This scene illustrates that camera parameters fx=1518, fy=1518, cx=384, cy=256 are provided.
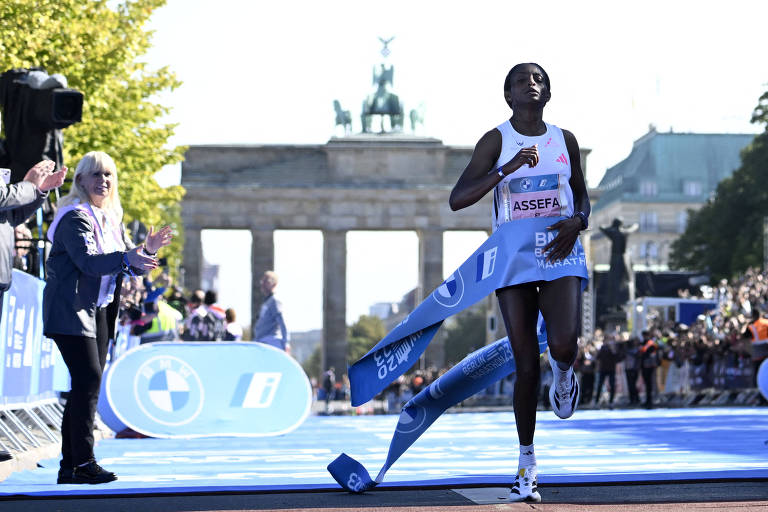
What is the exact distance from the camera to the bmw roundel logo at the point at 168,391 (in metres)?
14.2

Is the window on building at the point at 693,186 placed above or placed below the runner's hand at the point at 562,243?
above

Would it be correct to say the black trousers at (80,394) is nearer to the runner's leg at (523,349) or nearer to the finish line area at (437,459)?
the finish line area at (437,459)

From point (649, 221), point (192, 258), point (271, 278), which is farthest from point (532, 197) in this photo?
point (649, 221)

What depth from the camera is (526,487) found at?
22.0 feet

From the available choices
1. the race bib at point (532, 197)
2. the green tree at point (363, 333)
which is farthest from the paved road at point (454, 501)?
the green tree at point (363, 333)

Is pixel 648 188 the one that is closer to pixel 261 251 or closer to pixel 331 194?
pixel 331 194

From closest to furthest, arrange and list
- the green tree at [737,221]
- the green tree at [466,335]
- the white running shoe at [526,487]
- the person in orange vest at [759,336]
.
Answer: the white running shoe at [526,487] < the person in orange vest at [759,336] < the green tree at [737,221] < the green tree at [466,335]

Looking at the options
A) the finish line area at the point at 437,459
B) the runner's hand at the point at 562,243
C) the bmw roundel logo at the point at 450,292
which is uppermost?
the runner's hand at the point at 562,243

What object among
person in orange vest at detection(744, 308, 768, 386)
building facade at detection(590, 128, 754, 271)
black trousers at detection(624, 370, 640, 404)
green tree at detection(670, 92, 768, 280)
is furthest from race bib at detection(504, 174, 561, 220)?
building facade at detection(590, 128, 754, 271)

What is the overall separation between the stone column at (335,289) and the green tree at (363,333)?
88.0m

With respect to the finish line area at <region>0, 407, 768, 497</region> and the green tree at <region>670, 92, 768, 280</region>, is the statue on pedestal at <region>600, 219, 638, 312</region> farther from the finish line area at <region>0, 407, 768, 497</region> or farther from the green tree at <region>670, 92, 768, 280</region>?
the finish line area at <region>0, 407, 768, 497</region>

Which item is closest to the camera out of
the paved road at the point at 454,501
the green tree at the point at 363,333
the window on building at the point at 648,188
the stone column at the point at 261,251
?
the paved road at the point at 454,501

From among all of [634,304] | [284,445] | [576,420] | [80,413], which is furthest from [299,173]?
[80,413]

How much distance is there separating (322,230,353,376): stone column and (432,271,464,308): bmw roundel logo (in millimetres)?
67748
